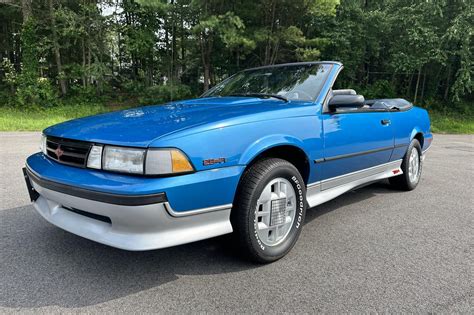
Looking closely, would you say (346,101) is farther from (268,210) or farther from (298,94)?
(268,210)

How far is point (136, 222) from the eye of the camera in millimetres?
2049

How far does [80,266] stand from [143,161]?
101cm

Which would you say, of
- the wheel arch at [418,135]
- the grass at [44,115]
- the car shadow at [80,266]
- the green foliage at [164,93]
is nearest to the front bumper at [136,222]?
the car shadow at [80,266]

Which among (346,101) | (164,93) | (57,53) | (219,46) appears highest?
(219,46)

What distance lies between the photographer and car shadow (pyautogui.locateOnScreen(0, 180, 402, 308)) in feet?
7.04

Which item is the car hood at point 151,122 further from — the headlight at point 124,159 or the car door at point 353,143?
the car door at point 353,143

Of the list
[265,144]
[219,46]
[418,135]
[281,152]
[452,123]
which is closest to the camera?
[265,144]

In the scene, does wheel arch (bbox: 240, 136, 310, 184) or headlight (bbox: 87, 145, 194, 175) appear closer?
headlight (bbox: 87, 145, 194, 175)

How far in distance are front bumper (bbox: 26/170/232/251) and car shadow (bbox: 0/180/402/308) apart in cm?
33

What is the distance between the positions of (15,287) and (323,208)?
2903mm

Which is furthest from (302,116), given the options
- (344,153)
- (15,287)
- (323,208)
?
(15,287)

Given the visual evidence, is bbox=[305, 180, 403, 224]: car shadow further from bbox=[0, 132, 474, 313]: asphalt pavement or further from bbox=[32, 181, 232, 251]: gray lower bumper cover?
bbox=[32, 181, 232, 251]: gray lower bumper cover

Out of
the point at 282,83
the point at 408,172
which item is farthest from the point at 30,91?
the point at 408,172

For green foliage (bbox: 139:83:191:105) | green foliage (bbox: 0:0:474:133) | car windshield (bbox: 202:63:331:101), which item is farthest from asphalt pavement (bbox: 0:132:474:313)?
green foliage (bbox: 139:83:191:105)
